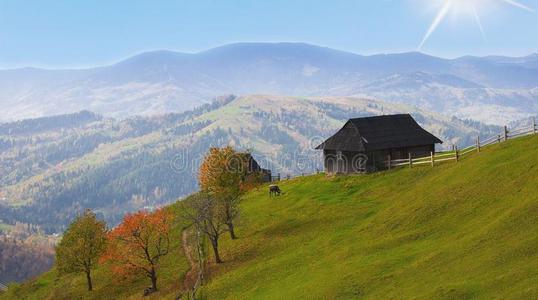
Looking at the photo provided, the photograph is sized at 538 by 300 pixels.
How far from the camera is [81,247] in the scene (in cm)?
7788

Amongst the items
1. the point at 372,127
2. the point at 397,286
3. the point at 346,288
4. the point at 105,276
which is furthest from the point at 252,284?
the point at 372,127

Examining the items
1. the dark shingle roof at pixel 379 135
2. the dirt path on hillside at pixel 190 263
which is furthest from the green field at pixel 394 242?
the dark shingle roof at pixel 379 135

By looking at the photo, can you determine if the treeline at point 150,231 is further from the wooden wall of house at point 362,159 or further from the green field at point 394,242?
the wooden wall of house at point 362,159

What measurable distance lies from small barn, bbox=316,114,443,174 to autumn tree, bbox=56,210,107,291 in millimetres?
39108

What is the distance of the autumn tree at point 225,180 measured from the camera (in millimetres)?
74250

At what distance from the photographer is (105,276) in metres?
80.9

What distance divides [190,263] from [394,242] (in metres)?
32.4

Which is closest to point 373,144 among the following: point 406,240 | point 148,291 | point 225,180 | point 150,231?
point 225,180

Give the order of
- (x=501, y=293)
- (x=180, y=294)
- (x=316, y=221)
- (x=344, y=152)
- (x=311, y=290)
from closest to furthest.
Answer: (x=501, y=293), (x=311, y=290), (x=180, y=294), (x=316, y=221), (x=344, y=152)

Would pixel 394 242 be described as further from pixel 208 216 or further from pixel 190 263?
pixel 190 263

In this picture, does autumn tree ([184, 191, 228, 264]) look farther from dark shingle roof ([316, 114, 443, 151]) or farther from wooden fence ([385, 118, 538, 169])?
wooden fence ([385, 118, 538, 169])

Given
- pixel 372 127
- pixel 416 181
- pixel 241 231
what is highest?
pixel 372 127

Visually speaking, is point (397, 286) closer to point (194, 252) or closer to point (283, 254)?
point (283, 254)

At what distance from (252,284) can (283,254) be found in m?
8.13
